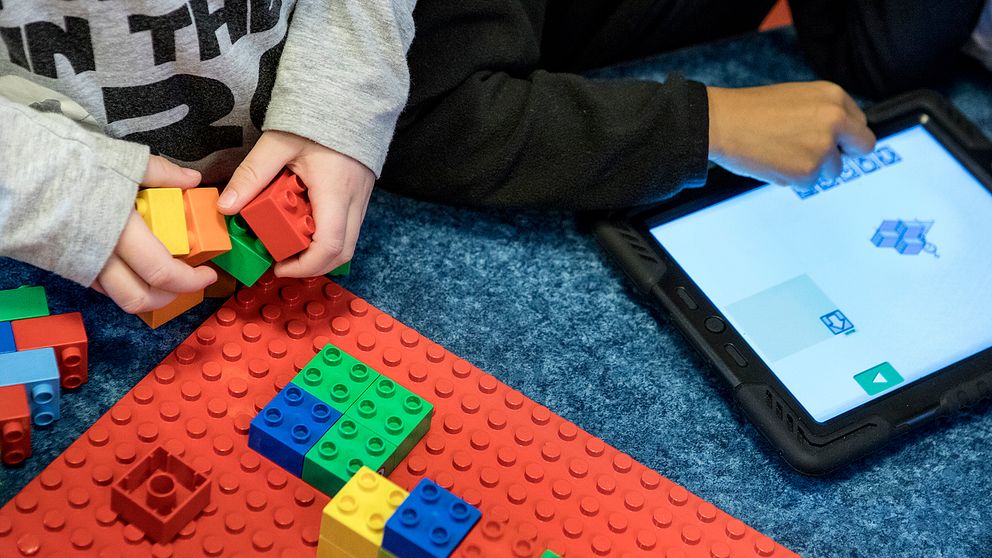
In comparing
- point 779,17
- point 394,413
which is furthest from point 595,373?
point 779,17

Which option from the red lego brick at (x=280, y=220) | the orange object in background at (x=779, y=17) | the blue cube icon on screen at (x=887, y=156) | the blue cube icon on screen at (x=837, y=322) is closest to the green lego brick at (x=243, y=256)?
the red lego brick at (x=280, y=220)

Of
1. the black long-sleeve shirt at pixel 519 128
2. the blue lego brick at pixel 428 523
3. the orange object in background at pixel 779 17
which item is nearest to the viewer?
the blue lego brick at pixel 428 523

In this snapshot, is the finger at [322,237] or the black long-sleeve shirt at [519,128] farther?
the black long-sleeve shirt at [519,128]

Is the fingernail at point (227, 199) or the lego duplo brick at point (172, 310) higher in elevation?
the fingernail at point (227, 199)

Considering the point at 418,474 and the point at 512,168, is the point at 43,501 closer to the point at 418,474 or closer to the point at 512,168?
the point at 418,474

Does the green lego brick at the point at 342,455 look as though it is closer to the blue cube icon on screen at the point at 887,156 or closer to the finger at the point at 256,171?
the finger at the point at 256,171

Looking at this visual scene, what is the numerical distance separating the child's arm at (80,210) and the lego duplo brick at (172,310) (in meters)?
0.03

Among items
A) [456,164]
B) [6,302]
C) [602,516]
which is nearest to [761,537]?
[602,516]

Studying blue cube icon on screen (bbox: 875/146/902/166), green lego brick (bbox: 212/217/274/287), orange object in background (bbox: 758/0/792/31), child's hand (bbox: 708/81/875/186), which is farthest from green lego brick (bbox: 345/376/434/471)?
orange object in background (bbox: 758/0/792/31)

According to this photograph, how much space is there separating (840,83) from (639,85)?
0.27 metres

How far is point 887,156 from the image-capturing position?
85 centimetres

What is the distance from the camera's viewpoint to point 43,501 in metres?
0.57

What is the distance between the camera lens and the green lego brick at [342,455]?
23.4 inches

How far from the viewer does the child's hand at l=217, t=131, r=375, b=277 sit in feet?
2.13
